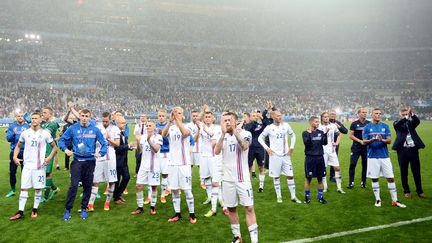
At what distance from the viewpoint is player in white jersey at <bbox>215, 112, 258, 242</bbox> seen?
5.71 meters

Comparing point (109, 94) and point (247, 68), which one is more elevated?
point (247, 68)

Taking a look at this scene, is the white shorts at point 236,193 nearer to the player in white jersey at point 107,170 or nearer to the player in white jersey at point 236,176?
the player in white jersey at point 236,176

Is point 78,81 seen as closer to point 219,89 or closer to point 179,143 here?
point 219,89

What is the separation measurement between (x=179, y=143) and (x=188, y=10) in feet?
221

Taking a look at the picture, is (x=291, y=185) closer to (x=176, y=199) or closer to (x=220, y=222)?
(x=220, y=222)

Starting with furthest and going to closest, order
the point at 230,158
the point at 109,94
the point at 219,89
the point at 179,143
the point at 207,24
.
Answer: the point at 207,24 < the point at 219,89 < the point at 109,94 < the point at 179,143 < the point at 230,158

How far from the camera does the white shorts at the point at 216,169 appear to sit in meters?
8.47

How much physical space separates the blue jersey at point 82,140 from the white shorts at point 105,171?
80cm

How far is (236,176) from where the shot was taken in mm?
5844

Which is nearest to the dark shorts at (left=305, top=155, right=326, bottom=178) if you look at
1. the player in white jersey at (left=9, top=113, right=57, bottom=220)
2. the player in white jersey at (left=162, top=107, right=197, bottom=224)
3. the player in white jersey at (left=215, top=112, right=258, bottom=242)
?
the player in white jersey at (left=162, top=107, right=197, bottom=224)

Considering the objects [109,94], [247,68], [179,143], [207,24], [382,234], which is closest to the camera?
[382,234]

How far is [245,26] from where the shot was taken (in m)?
71.4

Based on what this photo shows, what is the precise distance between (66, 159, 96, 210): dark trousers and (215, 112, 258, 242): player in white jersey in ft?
11.5

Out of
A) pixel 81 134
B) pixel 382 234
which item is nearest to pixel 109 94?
pixel 81 134
